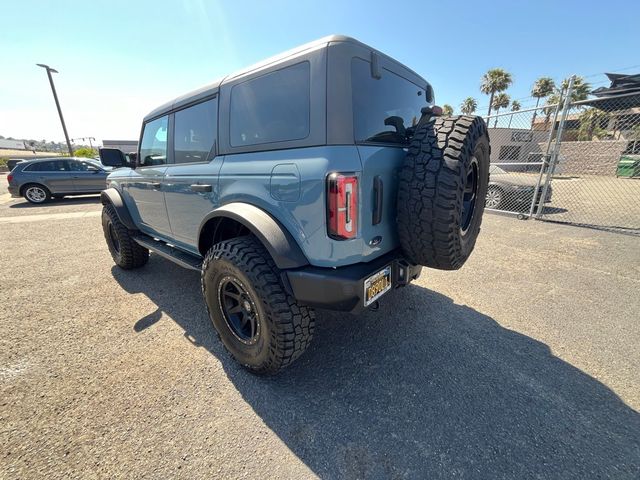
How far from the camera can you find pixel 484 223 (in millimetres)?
6285

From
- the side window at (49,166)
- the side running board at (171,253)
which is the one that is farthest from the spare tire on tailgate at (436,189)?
the side window at (49,166)

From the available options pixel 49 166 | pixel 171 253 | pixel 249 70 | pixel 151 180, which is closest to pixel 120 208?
pixel 151 180

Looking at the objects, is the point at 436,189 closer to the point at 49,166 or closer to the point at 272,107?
the point at 272,107

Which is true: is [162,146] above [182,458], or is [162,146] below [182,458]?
above

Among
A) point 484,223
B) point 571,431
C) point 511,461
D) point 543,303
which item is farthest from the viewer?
point 484,223

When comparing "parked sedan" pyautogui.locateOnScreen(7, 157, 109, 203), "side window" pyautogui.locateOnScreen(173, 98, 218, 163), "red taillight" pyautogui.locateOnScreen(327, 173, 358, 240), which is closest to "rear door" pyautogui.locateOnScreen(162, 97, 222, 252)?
"side window" pyautogui.locateOnScreen(173, 98, 218, 163)

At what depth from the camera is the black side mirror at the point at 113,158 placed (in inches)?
134

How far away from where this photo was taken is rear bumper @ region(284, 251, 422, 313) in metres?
1.63

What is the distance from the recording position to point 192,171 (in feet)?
8.07

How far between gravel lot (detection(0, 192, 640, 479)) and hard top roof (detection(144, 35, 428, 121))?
2.04 meters

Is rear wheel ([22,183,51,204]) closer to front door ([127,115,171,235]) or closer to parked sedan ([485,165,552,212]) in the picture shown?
front door ([127,115,171,235])

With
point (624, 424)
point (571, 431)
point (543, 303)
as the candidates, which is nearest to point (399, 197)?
point (571, 431)

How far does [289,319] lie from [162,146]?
2.46 metres

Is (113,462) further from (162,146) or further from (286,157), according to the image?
(162,146)
